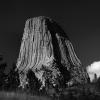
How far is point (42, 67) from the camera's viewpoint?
192000mm

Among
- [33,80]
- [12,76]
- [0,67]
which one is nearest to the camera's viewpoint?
[0,67]

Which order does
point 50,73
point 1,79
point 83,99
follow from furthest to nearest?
1. point 50,73
2. point 1,79
3. point 83,99

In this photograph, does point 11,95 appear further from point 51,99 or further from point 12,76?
point 12,76

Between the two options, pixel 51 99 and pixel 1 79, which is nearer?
pixel 51 99

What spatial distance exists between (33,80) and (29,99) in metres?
92.8

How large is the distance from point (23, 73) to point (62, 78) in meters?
30.2

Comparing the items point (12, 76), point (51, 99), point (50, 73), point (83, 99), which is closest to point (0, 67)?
point (83, 99)

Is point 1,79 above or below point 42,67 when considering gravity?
below

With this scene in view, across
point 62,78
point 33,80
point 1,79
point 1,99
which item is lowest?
point 1,99

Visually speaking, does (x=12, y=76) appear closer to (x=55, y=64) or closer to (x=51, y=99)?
(x=51, y=99)

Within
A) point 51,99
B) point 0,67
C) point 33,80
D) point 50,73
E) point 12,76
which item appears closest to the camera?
point 51,99

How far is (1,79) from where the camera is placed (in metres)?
51.5

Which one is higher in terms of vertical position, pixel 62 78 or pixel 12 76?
pixel 62 78

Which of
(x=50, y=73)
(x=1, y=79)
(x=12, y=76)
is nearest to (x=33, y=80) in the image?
(x=12, y=76)
